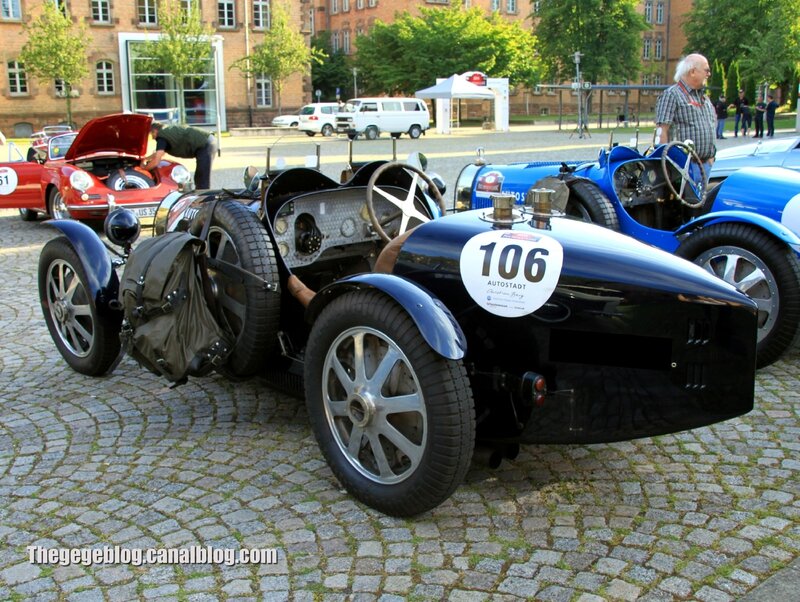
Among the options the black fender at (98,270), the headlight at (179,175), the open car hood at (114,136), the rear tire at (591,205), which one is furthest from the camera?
the headlight at (179,175)

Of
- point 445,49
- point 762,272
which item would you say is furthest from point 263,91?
point 762,272

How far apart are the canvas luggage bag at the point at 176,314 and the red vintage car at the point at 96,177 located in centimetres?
625

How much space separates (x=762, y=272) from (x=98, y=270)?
412 cm

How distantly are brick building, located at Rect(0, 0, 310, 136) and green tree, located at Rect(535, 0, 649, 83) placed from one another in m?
18.7

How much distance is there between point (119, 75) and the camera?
47312 millimetres

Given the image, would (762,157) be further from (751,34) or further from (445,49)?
(751,34)

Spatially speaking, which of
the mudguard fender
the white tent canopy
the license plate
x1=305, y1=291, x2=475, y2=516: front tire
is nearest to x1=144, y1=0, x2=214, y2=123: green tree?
the white tent canopy

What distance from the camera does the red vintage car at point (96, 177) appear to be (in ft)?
34.8

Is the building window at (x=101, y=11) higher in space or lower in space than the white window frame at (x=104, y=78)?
A: higher

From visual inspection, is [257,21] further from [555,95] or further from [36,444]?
[36,444]

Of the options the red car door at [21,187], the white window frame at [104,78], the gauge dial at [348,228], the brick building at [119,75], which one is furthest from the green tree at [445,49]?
the gauge dial at [348,228]

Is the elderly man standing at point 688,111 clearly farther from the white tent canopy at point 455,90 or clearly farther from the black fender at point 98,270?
the white tent canopy at point 455,90

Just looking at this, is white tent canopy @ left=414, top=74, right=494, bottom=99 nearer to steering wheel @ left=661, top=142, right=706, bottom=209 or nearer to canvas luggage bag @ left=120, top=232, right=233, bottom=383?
steering wheel @ left=661, top=142, right=706, bottom=209

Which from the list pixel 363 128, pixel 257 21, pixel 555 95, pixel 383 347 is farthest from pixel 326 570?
pixel 555 95
